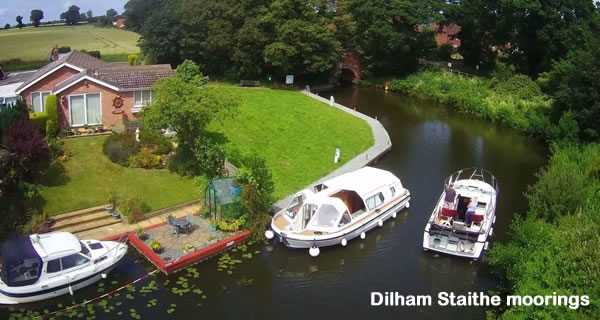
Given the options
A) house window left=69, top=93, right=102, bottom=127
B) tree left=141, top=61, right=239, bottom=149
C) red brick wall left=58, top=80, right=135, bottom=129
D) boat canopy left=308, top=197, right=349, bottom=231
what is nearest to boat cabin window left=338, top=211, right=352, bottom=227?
boat canopy left=308, top=197, right=349, bottom=231

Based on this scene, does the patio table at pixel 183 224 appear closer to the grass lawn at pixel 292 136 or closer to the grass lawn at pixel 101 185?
the grass lawn at pixel 101 185

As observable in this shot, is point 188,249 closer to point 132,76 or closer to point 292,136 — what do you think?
point 132,76

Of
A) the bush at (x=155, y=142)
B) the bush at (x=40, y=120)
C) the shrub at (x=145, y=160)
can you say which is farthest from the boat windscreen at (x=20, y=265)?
the bush at (x=40, y=120)

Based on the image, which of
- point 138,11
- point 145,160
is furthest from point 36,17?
point 145,160

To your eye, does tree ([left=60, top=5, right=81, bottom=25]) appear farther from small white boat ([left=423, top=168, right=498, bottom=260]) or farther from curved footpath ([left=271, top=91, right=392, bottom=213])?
small white boat ([left=423, top=168, right=498, bottom=260])

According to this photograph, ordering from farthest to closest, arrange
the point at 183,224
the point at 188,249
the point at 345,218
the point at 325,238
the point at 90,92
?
the point at 90,92 → the point at 345,218 → the point at 183,224 → the point at 325,238 → the point at 188,249

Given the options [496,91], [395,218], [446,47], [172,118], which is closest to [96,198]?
[172,118]
